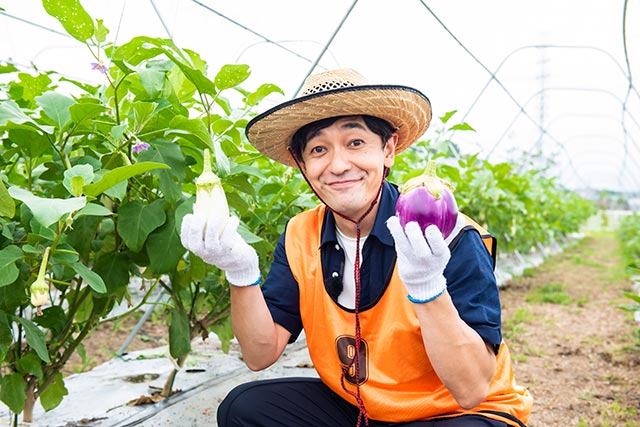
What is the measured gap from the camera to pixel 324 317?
4.69 feet

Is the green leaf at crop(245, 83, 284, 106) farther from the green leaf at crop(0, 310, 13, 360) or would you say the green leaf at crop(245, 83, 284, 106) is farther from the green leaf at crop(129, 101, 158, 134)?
the green leaf at crop(0, 310, 13, 360)

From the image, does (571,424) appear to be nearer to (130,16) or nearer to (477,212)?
(477,212)

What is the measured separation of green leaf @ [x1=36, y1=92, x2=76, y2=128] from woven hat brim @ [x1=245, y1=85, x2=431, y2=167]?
415mm

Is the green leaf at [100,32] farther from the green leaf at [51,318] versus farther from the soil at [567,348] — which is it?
the soil at [567,348]

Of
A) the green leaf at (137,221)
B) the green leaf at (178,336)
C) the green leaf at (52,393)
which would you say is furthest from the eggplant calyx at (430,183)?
the green leaf at (52,393)

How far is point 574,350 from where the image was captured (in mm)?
3375

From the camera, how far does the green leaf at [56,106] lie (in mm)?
1153

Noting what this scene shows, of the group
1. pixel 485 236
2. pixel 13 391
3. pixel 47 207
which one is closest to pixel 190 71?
pixel 47 207

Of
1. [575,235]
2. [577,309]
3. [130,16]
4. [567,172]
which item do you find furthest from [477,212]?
[567,172]

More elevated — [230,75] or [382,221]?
[230,75]

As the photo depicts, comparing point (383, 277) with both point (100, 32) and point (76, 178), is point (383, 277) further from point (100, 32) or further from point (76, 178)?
point (100, 32)

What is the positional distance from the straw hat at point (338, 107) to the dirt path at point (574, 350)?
1.51 m

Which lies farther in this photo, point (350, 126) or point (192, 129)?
point (350, 126)

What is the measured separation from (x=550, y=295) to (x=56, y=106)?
4.81 meters
